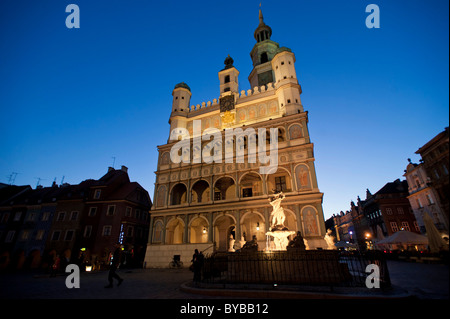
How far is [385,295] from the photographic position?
19.9ft

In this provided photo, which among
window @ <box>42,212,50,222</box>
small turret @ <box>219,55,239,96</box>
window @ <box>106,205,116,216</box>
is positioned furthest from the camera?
small turret @ <box>219,55,239,96</box>

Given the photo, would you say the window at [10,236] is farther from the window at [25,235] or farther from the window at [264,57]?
the window at [264,57]

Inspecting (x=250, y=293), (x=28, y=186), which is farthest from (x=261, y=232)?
(x=28, y=186)

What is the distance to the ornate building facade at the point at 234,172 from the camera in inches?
846

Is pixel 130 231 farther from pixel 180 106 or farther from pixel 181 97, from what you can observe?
pixel 181 97

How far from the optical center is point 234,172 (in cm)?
2455

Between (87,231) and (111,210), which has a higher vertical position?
(111,210)

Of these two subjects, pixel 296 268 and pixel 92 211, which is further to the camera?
pixel 92 211

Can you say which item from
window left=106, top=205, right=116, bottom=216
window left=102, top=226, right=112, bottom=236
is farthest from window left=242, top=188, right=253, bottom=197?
window left=102, top=226, right=112, bottom=236

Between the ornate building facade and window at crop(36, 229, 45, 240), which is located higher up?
the ornate building facade

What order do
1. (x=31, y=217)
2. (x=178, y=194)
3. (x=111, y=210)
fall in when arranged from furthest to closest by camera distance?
1. (x=31, y=217)
2. (x=178, y=194)
3. (x=111, y=210)

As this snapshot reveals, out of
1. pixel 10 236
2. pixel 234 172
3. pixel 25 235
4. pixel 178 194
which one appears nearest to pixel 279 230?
pixel 234 172

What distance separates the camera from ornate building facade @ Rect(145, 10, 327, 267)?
2150 cm

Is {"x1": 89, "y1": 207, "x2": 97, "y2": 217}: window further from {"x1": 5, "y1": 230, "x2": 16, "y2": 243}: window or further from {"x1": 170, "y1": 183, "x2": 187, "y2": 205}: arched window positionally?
{"x1": 5, "y1": 230, "x2": 16, "y2": 243}: window
